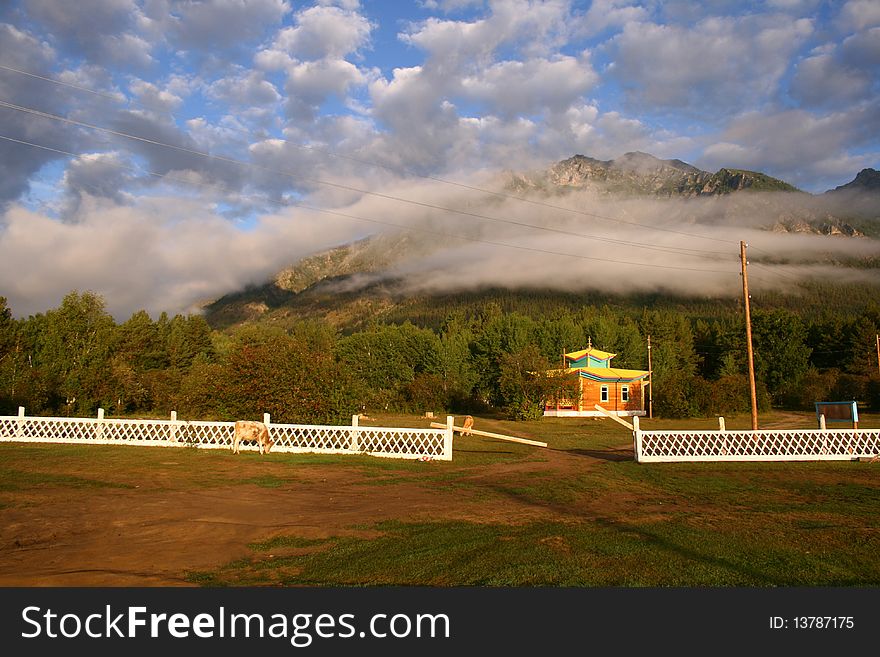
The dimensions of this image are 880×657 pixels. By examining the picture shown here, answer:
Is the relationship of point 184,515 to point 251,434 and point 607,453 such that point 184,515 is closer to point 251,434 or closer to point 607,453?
point 251,434

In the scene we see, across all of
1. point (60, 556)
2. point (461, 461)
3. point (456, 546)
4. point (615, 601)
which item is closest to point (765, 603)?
point (615, 601)

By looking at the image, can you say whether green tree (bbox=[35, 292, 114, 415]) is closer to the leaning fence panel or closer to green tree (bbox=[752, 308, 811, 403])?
the leaning fence panel

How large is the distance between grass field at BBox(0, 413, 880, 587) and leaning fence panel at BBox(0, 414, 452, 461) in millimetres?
2592

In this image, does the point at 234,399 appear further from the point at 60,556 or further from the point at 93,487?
the point at 60,556

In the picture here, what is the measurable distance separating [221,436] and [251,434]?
2508 mm

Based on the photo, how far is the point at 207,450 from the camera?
2130cm

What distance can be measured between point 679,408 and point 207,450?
4247 cm

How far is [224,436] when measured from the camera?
22047mm

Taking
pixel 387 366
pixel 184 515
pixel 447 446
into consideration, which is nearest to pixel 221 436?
pixel 447 446

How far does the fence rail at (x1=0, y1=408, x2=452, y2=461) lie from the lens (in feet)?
66.9

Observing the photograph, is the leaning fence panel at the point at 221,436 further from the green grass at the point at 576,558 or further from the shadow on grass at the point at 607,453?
the green grass at the point at 576,558

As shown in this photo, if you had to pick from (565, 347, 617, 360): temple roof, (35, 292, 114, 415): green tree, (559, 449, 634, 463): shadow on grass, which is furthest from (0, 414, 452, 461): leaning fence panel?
(565, 347, 617, 360): temple roof

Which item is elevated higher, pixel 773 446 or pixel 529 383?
pixel 529 383

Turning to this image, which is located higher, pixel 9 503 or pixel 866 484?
pixel 9 503
